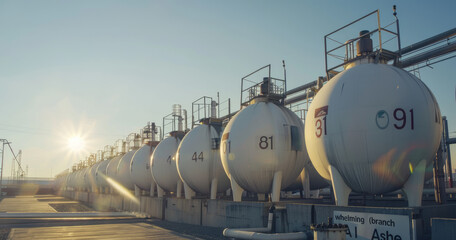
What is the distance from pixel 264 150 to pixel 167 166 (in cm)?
1277

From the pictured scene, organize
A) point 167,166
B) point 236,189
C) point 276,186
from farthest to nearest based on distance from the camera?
point 167,166 → point 236,189 → point 276,186

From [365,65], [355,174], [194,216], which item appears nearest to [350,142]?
[355,174]

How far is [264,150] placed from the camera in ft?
61.8

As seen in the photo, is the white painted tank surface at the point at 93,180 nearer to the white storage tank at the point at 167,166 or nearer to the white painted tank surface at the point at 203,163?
the white storage tank at the point at 167,166

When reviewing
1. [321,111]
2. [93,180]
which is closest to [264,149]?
[321,111]

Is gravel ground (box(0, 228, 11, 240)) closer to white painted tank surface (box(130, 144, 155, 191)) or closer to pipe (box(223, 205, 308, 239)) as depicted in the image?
pipe (box(223, 205, 308, 239))

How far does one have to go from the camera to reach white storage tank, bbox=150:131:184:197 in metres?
29.2

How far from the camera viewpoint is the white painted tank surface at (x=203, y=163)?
24062mm

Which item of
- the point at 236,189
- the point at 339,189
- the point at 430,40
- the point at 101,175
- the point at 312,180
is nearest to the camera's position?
the point at 339,189

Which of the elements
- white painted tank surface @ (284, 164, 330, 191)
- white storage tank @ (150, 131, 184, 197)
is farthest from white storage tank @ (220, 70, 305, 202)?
white storage tank @ (150, 131, 184, 197)

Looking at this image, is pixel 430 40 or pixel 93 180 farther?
pixel 93 180

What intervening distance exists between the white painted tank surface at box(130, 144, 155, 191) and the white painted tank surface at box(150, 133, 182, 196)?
12.5 feet

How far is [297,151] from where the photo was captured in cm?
1936

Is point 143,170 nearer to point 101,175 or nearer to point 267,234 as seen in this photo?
point 101,175
